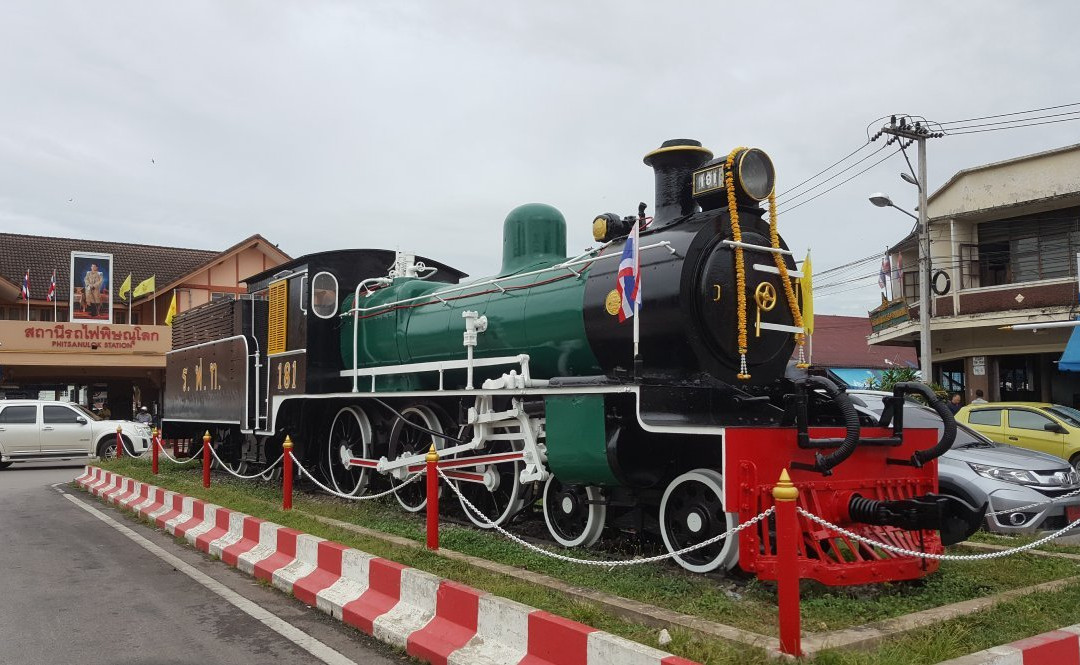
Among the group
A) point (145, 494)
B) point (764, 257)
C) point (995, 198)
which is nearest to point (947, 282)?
point (995, 198)

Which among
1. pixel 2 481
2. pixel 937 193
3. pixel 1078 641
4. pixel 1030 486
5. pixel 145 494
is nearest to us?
pixel 1078 641

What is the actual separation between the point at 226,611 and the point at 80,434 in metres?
16.7

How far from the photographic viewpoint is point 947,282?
842 inches

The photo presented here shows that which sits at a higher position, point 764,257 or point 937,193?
point 937,193

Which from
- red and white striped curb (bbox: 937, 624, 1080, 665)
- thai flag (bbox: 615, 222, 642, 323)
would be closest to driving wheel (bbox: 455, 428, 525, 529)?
thai flag (bbox: 615, 222, 642, 323)

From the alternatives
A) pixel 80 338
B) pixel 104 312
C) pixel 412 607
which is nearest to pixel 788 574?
pixel 412 607

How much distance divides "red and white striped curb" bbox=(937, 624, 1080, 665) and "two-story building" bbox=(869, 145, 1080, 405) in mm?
17426

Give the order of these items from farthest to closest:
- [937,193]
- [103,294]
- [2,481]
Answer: [103,294] < [937,193] < [2,481]

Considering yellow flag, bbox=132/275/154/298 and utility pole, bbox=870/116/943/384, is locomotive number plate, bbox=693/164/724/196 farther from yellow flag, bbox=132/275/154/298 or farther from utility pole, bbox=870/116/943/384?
yellow flag, bbox=132/275/154/298

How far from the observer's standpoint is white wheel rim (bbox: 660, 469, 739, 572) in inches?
218

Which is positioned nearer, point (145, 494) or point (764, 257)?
point (764, 257)

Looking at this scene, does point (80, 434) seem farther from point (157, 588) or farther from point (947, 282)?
point (947, 282)

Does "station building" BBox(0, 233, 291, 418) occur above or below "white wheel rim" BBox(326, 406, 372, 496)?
above

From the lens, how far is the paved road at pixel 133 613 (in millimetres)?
4902
